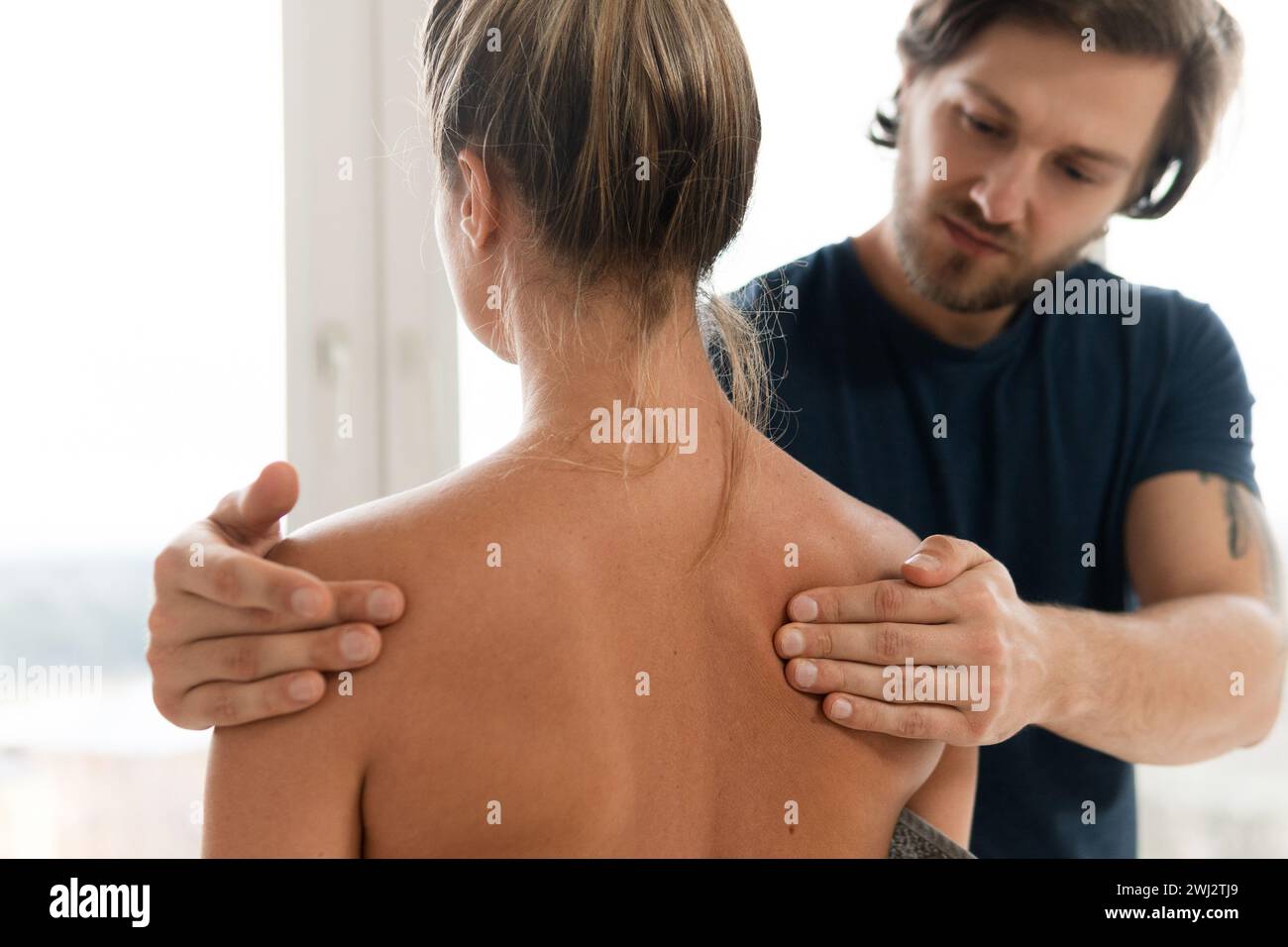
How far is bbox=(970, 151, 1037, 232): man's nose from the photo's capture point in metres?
1.38

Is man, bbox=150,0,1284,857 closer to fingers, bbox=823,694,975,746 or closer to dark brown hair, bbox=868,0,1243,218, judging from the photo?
dark brown hair, bbox=868,0,1243,218

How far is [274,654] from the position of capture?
0.76 meters

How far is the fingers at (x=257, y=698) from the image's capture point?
73cm

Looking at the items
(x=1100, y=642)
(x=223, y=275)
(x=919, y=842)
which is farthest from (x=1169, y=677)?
→ (x=223, y=275)

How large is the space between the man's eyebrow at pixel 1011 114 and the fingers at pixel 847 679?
87cm

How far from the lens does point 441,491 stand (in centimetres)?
77

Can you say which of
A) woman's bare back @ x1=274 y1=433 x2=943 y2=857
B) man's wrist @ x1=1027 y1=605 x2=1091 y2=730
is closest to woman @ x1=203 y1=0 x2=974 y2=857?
woman's bare back @ x1=274 y1=433 x2=943 y2=857

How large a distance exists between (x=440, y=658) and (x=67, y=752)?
143 cm

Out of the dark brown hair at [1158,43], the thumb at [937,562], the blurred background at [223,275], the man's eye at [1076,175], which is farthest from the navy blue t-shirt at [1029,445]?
the thumb at [937,562]

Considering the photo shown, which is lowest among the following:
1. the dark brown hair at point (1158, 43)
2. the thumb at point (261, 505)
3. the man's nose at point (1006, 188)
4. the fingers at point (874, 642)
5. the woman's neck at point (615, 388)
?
the fingers at point (874, 642)

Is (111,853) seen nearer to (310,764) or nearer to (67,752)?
(67,752)

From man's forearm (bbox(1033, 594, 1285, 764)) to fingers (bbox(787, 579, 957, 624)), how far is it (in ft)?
0.76

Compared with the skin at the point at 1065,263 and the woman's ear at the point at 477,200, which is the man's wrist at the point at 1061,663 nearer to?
the skin at the point at 1065,263
